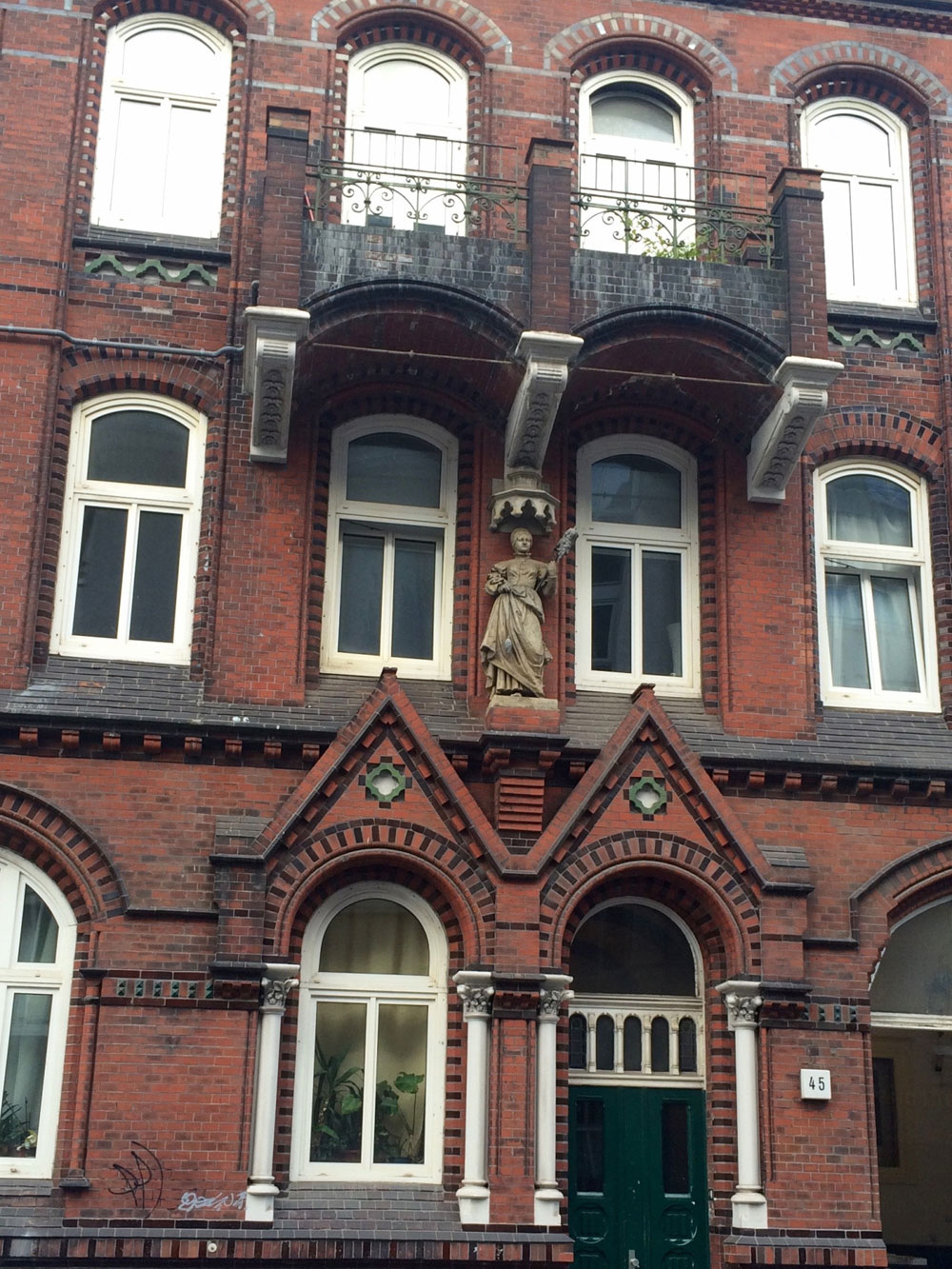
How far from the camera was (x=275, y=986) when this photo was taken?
12656mm

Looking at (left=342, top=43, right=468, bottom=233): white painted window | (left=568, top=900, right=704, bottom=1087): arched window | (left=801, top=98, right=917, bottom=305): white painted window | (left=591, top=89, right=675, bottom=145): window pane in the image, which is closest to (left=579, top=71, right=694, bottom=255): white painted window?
(left=591, top=89, right=675, bottom=145): window pane

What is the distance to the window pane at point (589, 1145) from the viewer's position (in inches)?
521

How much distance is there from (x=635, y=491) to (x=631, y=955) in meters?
4.18

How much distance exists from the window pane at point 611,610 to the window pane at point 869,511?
2.03 m

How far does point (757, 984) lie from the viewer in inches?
515

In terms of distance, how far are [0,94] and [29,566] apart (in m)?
4.49

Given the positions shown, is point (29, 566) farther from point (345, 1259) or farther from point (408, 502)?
point (345, 1259)

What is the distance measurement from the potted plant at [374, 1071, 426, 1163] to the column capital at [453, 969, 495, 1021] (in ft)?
2.54

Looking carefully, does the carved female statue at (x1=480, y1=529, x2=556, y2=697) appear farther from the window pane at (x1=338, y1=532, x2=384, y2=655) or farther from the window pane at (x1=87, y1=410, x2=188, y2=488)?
the window pane at (x1=87, y1=410, x2=188, y2=488)

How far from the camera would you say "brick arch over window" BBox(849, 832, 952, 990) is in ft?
44.8

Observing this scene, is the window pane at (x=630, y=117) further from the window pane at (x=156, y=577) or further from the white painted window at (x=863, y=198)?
the window pane at (x=156, y=577)

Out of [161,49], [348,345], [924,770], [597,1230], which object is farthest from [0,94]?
[597,1230]

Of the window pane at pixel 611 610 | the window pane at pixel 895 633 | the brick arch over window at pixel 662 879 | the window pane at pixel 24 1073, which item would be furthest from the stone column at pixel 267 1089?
the window pane at pixel 895 633

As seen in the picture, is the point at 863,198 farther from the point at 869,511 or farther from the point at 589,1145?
the point at 589,1145
